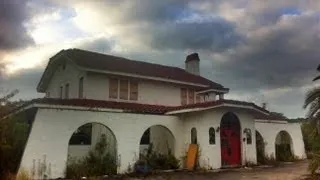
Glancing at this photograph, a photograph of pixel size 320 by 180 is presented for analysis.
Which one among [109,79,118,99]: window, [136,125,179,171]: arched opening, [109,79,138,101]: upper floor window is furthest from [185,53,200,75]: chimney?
[109,79,118,99]: window

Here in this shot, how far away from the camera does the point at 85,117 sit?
1889cm

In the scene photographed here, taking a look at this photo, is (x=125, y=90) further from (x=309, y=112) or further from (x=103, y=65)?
(x=309, y=112)

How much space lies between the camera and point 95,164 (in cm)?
1925

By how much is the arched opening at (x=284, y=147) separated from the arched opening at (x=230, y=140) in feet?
20.9

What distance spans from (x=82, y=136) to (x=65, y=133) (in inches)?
161

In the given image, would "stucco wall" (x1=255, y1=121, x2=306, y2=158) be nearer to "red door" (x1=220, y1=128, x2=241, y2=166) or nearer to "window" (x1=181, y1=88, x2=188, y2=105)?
"red door" (x1=220, y1=128, x2=241, y2=166)

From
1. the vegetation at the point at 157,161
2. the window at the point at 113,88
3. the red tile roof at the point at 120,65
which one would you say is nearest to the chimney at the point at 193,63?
the red tile roof at the point at 120,65

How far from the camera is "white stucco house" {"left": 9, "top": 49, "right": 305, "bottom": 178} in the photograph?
58.2 feet

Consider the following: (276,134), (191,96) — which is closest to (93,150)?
(191,96)

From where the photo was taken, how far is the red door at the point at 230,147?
2292 cm

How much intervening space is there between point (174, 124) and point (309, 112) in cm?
1032

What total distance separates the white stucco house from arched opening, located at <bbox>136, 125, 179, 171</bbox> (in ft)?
0.24

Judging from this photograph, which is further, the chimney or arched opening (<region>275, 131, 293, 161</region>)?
the chimney

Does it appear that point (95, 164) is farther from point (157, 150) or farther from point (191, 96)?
point (191, 96)
